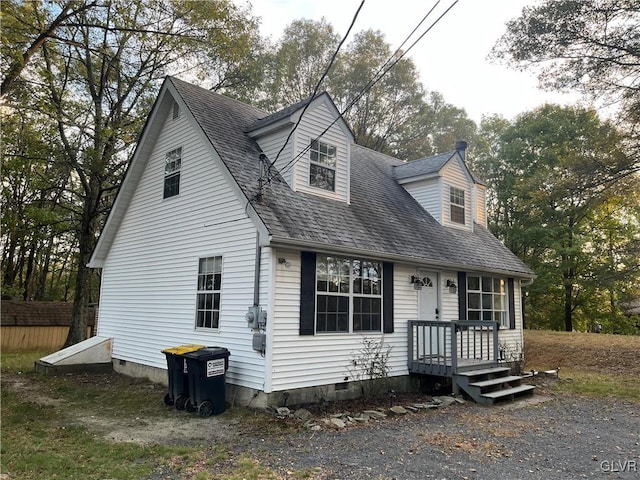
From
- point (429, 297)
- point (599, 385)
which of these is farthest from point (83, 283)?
point (599, 385)

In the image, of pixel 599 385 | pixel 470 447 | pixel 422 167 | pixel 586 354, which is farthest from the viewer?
pixel 586 354

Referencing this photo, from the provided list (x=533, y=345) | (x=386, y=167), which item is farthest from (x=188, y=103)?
(x=533, y=345)

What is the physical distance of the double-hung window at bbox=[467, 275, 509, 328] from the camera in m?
11.7

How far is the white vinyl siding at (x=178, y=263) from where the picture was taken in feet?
26.5

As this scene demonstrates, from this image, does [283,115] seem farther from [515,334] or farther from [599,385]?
[599,385]

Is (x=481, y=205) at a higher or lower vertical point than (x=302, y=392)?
higher

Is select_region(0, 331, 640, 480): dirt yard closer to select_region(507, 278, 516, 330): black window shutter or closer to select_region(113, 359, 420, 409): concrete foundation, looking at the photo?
select_region(113, 359, 420, 409): concrete foundation

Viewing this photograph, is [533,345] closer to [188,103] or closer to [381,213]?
[381,213]

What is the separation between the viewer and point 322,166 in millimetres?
9758

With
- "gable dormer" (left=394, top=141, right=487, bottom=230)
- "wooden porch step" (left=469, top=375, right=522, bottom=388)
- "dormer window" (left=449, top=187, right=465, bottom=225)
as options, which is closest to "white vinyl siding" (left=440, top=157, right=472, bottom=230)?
"gable dormer" (left=394, top=141, right=487, bottom=230)

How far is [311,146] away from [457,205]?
5.65 m

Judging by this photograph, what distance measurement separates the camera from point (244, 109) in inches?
453

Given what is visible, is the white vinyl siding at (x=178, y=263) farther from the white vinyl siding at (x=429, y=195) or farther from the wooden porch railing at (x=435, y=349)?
the white vinyl siding at (x=429, y=195)

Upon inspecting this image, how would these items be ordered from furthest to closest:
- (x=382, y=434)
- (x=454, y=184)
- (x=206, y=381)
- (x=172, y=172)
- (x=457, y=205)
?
(x=457, y=205)
(x=454, y=184)
(x=172, y=172)
(x=206, y=381)
(x=382, y=434)
